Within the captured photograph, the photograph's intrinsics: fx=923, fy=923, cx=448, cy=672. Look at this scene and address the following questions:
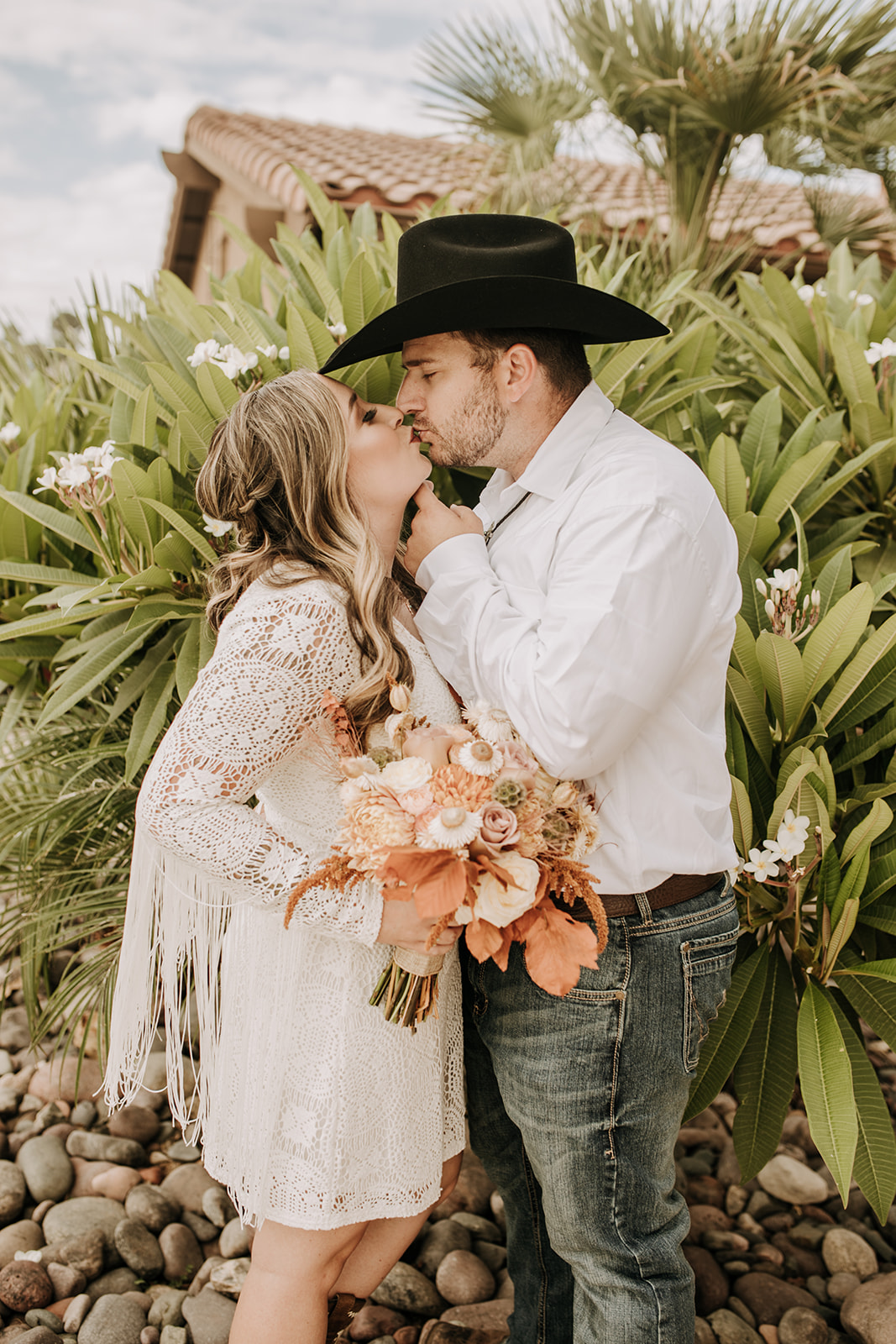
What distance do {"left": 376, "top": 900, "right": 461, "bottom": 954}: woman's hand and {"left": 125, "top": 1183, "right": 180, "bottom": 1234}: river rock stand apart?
159 cm

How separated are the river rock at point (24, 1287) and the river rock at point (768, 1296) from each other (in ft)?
5.51

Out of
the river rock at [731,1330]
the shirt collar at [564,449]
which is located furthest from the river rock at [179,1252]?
the shirt collar at [564,449]

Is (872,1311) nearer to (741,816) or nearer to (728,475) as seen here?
(741,816)

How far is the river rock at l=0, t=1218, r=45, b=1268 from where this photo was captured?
7.64 feet

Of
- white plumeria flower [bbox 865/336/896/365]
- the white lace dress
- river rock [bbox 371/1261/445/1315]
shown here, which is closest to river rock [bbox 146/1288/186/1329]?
river rock [bbox 371/1261/445/1315]

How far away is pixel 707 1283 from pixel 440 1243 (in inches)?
26.8

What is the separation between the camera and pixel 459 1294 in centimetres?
228

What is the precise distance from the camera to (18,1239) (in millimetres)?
2359

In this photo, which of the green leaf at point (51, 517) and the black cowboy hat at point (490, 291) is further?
the green leaf at point (51, 517)

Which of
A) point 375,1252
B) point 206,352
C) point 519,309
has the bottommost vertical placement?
point 375,1252

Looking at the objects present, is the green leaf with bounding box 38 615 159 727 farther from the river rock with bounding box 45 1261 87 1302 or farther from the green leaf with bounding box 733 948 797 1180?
the green leaf with bounding box 733 948 797 1180

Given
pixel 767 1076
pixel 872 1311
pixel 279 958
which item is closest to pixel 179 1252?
pixel 279 958

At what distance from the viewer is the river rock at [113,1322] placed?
2072 mm

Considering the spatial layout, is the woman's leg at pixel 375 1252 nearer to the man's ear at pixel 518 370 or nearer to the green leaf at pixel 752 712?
the green leaf at pixel 752 712
